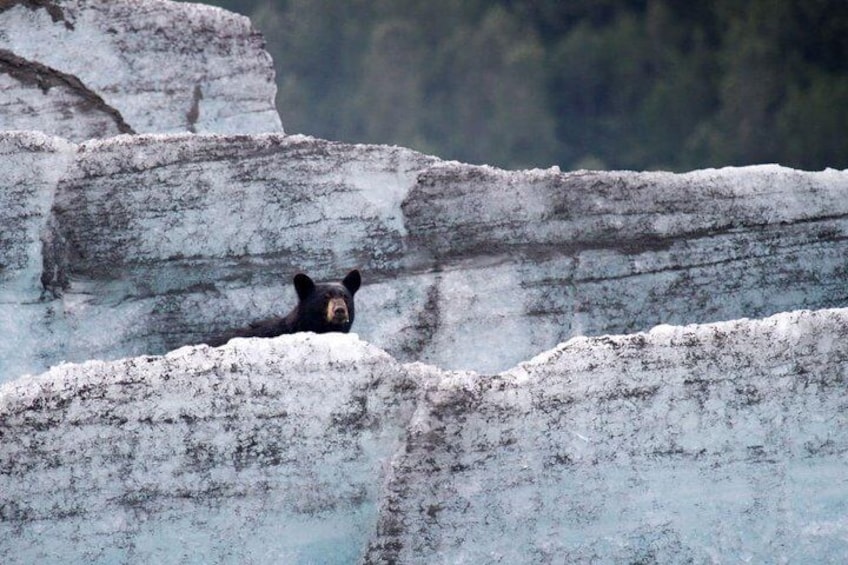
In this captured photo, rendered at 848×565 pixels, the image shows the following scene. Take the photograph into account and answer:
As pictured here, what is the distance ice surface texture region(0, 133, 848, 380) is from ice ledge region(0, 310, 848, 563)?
8.02 ft

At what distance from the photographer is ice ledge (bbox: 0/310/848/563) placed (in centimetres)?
729

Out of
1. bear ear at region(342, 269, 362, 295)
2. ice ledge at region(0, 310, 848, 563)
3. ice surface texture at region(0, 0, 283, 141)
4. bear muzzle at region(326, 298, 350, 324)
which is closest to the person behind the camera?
ice ledge at region(0, 310, 848, 563)

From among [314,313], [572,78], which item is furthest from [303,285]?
[572,78]

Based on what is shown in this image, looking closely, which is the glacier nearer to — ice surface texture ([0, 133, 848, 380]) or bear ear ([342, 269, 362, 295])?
ice surface texture ([0, 133, 848, 380])

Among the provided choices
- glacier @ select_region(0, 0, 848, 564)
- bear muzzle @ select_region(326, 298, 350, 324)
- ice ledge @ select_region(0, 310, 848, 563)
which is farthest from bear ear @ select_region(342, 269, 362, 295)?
ice ledge @ select_region(0, 310, 848, 563)

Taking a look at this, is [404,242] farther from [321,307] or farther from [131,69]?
[131,69]

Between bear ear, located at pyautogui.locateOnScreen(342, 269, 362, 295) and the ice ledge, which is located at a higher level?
bear ear, located at pyautogui.locateOnScreen(342, 269, 362, 295)

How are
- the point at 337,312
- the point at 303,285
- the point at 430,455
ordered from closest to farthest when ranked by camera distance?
the point at 430,455 → the point at 337,312 → the point at 303,285

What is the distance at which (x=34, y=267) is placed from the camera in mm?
9773

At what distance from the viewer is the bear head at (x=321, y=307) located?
30.7 ft

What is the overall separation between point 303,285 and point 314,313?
0.23m

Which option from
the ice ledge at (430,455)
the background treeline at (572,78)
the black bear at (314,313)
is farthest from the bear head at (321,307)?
the background treeline at (572,78)

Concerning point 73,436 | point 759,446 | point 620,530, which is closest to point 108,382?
point 73,436

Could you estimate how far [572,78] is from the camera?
37719mm
